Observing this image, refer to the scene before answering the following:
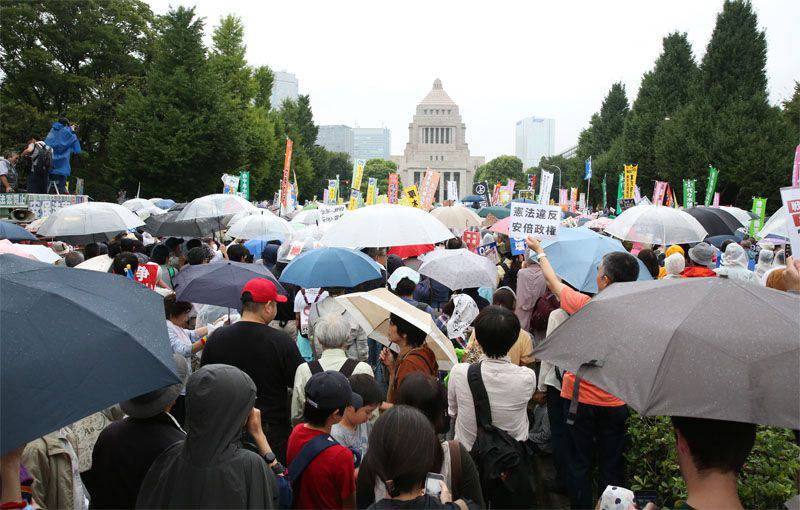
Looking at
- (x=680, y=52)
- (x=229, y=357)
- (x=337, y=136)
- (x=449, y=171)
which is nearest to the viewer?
(x=229, y=357)

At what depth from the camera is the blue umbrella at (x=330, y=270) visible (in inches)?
213

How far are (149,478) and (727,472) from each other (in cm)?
203

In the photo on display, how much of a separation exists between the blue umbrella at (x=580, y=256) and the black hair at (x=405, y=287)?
1273mm

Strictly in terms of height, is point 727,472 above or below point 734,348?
below

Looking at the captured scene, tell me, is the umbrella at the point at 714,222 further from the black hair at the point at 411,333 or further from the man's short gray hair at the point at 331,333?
the man's short gray hair at the point at 331,333

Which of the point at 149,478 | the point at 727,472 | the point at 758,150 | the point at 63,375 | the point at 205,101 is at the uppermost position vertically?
the point at 205,101

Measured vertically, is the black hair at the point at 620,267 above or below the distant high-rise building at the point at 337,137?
below

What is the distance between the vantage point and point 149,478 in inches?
90.0

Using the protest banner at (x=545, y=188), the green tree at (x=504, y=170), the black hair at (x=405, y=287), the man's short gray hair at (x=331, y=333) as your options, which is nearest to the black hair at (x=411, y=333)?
the man's short gray hair at (x=331, y=333)

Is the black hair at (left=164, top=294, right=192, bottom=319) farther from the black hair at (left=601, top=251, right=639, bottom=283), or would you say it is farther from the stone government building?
the stone government building

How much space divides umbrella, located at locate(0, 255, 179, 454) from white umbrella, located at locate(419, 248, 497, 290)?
4056 millimetres

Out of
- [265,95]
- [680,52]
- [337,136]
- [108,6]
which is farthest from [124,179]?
[337,136]

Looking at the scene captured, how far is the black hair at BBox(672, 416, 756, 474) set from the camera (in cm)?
191

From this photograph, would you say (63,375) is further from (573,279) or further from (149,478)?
(573,279)
